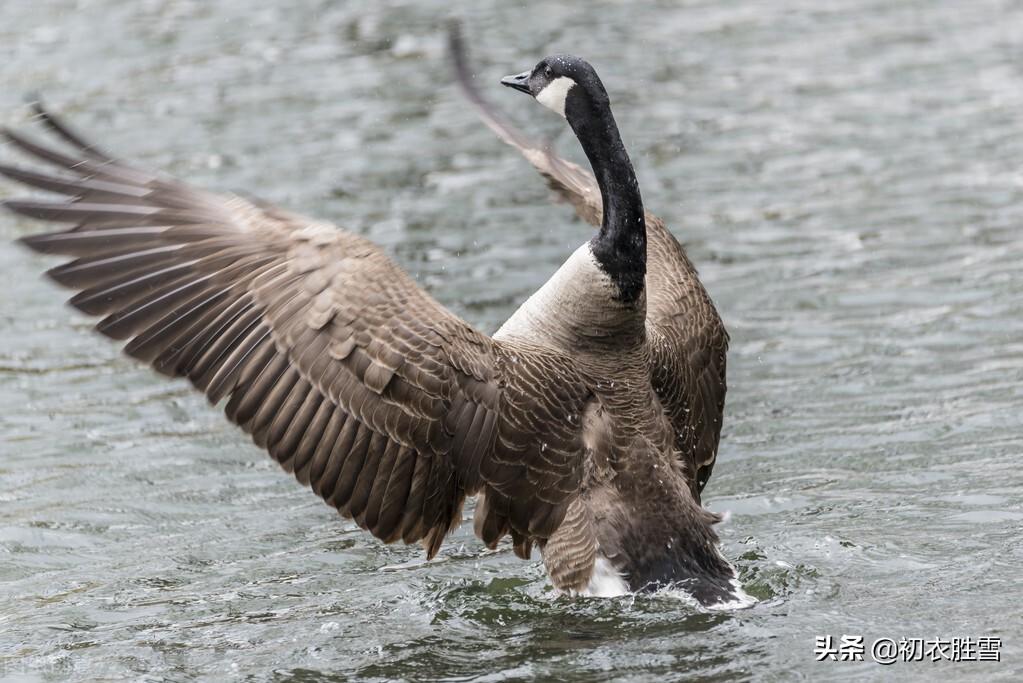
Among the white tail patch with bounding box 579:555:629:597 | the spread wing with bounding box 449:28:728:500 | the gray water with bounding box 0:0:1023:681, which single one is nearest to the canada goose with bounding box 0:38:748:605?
the white tail patch with bounding box 579:555:629:597

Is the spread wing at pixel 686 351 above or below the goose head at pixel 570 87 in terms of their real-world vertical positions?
below

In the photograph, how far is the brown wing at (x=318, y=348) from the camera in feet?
23.4

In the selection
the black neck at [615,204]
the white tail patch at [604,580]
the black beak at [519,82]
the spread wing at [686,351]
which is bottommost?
the white tail patch at [604,580]

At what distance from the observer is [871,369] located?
415 inches

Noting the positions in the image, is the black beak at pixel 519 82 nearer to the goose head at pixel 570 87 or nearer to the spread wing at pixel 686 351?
the goose head at pixel 570 87

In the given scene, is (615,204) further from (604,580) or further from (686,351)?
(604,580)

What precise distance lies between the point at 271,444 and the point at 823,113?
385 inches

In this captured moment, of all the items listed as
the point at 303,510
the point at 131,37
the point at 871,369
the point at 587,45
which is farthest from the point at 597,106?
the point at 131,37

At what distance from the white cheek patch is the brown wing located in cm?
129

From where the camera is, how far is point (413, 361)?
710 centimetres

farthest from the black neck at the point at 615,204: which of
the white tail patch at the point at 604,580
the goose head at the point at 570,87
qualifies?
the white tail patch at the point at 604,580

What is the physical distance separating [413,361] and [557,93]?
168 centimetres

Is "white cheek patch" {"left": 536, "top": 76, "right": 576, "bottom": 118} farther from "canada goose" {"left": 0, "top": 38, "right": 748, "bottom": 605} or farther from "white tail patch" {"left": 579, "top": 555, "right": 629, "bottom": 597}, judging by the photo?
"white tail patch" {"left": 579, "top": 555, "right": 629, "bottom": 597}

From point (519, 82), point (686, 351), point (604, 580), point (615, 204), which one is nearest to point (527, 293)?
point (686, 351)
